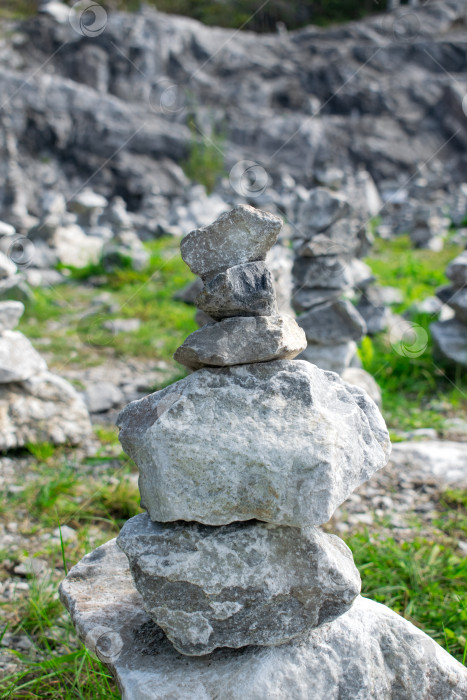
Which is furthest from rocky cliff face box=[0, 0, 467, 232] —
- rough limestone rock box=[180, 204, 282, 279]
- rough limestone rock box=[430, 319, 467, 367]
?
rough limestone rock box=[180, 204, 282, 279]

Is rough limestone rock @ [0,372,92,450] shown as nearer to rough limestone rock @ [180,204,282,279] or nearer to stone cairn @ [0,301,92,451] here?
Result: stone cairn @ [0,301,92,451]

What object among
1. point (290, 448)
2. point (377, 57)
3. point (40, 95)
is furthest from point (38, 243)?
point (377, 57)

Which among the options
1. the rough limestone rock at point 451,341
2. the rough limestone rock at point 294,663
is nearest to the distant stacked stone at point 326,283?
the rough limestone rock at point 451,341

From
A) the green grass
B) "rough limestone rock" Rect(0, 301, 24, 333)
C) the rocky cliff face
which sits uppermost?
the rocky cliff face

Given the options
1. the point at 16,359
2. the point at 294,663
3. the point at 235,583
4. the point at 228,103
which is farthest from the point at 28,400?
the point at 228,103

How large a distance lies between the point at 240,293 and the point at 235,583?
902 millimetres

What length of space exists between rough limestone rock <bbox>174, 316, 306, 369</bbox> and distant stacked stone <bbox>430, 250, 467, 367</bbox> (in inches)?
154

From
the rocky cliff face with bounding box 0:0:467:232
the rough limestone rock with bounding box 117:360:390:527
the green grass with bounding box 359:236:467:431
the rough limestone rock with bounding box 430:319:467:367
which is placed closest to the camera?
the rough limestone rock with bounding box 117:360:390:527

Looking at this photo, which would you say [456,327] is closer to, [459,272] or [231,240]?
[459,272]

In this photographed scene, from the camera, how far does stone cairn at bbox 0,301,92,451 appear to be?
392 cm

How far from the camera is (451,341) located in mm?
5406

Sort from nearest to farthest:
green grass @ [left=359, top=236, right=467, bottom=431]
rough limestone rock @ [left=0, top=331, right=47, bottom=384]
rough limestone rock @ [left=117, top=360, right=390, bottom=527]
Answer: rough limestone rock @ [left=117, top=360, right=390, bottom=527]
rough limestone rock @ [left=0, top=331, right=47, bottom=384]
green grass @ [left=359, top=236, right=467, bottom=431]

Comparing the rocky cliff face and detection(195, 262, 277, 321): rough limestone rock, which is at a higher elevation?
the rocky cliff face

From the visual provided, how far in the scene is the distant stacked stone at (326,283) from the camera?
15.3 ft
